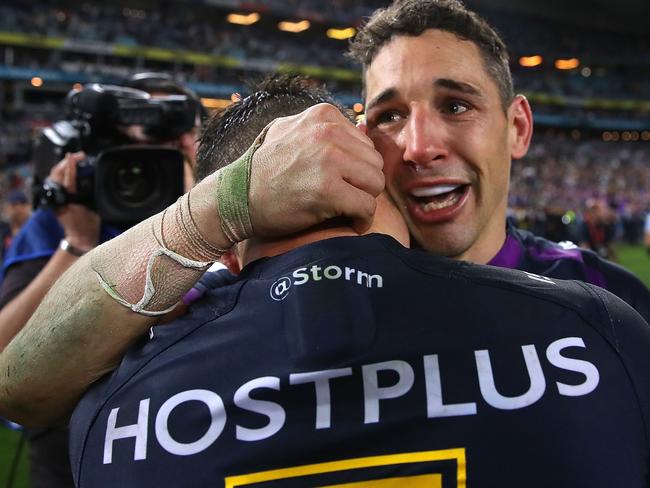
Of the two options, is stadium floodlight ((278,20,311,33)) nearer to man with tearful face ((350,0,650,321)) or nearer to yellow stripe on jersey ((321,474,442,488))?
man with tearful face ((350,0,650,321))

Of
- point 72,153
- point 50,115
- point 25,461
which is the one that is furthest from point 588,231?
point 50,115

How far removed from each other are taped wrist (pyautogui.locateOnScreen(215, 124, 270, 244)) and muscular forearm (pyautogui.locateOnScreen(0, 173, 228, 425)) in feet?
0.05

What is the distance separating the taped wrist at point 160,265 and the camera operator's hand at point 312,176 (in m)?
0.11

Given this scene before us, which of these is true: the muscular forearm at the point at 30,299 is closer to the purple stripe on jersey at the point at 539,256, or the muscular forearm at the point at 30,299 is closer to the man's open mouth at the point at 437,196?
the man's open mouth at the point at 437,196

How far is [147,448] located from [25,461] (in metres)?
4.19

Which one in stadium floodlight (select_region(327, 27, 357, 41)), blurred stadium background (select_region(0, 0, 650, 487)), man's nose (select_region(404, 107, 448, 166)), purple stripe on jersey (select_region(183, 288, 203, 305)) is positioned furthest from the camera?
stadium floodlight (select_region(327, 27, 357, 41))

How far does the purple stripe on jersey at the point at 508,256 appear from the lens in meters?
1.91

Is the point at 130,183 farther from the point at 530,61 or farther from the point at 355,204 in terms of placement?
the point at 530,61

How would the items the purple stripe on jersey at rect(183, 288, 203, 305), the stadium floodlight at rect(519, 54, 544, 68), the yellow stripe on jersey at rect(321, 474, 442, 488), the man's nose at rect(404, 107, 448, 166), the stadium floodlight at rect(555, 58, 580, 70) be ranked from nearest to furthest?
1. the yellow stripe on jersey at rect(321, 474, 442, 488)
2. the purple stripe on jersey at rect(183, 288, 203, 305)
3. the man's nose at rect(404, 107, 448, 166)
4. the stadium floodlight at rect(519, 54, 544, 68)
5. the stadium floodlight at rect(555, 58, 580, 70)

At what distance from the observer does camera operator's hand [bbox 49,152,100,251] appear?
2.08 metres

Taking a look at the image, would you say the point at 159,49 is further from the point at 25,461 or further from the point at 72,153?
the point at 72,153

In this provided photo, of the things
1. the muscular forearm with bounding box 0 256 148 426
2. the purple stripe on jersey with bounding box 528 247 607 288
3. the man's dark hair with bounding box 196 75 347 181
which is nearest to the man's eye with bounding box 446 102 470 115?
the man's dark hair with bounding box 196 75 347 181

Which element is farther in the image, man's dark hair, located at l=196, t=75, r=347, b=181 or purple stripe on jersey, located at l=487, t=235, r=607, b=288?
purple stripe on jersey, located at l=487, t=235, r=607, b=288

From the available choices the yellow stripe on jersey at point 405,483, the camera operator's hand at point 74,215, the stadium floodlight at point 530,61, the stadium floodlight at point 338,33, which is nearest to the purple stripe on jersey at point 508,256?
the yellow stripe on jersey at point 405,483
